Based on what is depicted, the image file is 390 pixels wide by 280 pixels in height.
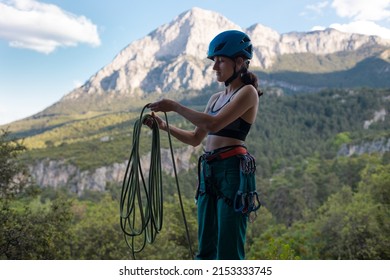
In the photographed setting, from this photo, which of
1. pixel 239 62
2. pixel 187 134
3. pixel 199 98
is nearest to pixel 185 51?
pixel 199 98

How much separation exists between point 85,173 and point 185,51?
331 feet

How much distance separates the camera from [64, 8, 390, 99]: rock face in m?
125

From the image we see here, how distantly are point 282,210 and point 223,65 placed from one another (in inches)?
1031

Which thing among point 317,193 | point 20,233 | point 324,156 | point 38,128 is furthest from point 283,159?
point 38,128

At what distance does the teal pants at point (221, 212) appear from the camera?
1667mm

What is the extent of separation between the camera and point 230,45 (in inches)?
66.0

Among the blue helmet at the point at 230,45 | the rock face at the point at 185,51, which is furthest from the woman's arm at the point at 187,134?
the rock face at the point at 185,51

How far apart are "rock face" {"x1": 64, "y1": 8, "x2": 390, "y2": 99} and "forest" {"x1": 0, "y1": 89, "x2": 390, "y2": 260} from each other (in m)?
52.5

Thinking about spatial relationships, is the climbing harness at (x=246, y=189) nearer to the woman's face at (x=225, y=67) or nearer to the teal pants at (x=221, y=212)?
the teal pants at (x=221, y=212)

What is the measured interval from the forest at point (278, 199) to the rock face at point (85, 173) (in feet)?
5.68

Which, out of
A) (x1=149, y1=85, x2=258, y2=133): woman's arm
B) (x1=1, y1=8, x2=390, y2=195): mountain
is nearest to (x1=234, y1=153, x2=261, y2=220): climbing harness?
(x1=149, y1=85, x2=258, y2=133): woman's arm

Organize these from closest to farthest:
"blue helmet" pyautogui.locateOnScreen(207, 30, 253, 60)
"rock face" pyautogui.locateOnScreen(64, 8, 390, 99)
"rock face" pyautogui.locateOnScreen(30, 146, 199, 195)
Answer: "blue helmet" pyautogui.locateOnScreen(207, 30, 253, 60), "rock face" pyautogui.locateOnScreen(30, 146, 199, 195), "rock face" pyautogui.locateOnScreen(64, 8, 390, 99)

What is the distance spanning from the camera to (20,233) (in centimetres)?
674

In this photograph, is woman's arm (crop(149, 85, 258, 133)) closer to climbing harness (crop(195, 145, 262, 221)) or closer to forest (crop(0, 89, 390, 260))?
climbing harness (crop(195, 145, 262, 221))
